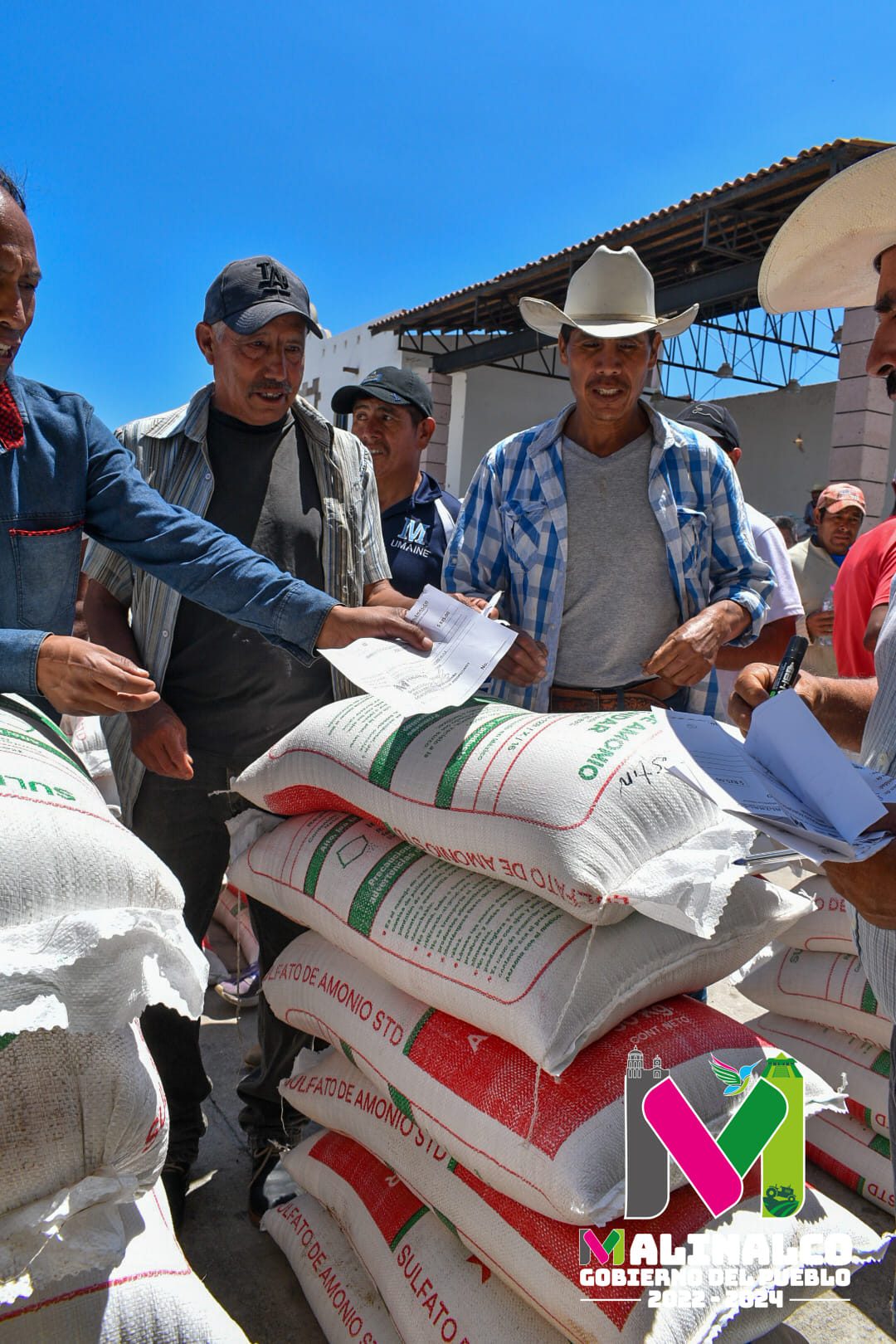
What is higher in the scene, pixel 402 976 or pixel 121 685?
pixel 121 685

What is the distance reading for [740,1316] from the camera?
54.6 inches

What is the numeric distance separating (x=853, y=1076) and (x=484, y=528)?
1.68 meters

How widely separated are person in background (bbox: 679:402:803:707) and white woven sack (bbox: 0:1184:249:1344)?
57.4 inches

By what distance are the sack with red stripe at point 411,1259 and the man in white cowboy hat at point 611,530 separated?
108 centimetres

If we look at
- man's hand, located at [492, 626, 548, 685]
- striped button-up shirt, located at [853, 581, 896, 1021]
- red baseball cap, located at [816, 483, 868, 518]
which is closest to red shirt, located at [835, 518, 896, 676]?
man's hand, located at [492, 626, 548, 685]

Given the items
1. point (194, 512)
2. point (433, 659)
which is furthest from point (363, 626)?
point (194, 512)

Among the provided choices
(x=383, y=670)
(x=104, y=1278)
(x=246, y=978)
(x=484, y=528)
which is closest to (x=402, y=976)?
(x=383, y=670)

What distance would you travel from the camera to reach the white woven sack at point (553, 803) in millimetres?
1428

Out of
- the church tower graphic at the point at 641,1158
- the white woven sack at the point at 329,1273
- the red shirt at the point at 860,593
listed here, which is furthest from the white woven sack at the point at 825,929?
the white woven sack at the point at 329,1273

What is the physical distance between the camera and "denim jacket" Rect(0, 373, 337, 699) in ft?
4.91

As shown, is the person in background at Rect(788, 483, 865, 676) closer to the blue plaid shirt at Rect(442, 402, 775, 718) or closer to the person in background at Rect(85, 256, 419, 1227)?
the blue plaid shirt at Rect(442, 402, 775, 718)

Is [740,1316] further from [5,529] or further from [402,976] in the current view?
[5,529]

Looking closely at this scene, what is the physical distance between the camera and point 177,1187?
206 cm

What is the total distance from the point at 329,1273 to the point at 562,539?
164cm
